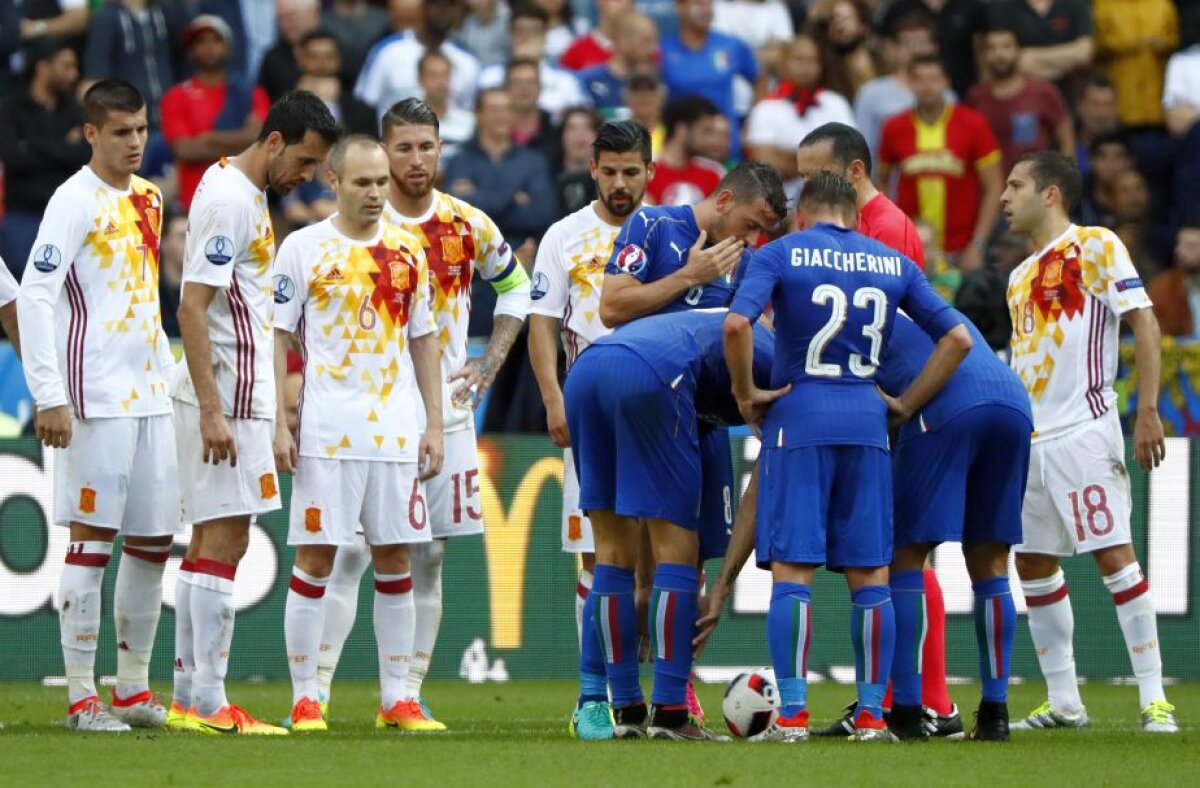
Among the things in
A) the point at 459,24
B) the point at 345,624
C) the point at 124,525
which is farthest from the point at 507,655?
the point at 459,24

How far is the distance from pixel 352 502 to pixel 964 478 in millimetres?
2724

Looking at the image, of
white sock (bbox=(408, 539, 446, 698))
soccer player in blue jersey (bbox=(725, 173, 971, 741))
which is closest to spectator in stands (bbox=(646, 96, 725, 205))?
white sock (bbox=(408, 539, 446, 698))

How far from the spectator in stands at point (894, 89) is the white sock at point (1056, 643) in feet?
25.5

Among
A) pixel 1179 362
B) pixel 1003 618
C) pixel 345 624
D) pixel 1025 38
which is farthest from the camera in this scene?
pixel 1025 38

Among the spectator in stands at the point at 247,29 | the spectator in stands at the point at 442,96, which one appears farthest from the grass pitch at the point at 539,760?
the spectator in stands at the point at 247,29

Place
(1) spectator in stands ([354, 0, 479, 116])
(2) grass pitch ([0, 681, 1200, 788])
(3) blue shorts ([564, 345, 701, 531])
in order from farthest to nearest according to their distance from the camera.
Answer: (1) spectator in stands ([354, 0, 479, 116]) < (3) blue shorts ([564, 345, 701, 531]) < (2) grass pitch ([0, 681, 1200, 788])

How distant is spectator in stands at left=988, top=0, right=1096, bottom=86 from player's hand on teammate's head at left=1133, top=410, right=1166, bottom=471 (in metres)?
8.80

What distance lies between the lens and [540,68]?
60.0ft

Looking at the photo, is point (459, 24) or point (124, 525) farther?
point (459, 24)

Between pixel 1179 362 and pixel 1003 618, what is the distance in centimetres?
582

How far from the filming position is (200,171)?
674 inches

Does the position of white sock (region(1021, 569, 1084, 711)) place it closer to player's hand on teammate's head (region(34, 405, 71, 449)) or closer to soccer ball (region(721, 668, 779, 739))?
soccer ball (region(721, 668, 779, 739))

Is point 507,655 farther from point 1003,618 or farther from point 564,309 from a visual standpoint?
point 1003,618

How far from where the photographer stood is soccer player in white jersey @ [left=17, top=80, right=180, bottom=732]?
9.41 metres
